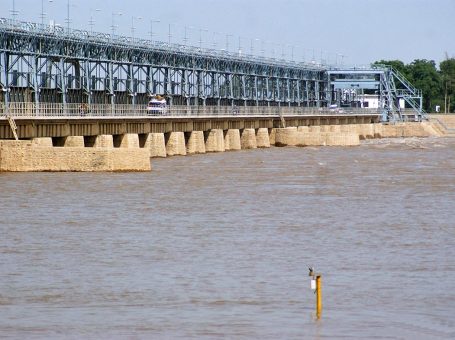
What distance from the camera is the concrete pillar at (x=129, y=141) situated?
7375 cm

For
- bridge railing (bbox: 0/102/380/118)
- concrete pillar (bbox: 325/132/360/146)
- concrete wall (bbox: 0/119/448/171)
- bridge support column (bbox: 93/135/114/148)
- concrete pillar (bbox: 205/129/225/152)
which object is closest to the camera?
concrete wall (bbox: 0/119/448/171)

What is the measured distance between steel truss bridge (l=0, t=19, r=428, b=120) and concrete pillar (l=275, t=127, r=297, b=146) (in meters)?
3.58

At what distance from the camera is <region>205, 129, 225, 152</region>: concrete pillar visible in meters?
94.8

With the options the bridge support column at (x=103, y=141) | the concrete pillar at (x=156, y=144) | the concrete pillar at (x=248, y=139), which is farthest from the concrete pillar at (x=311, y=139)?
the bridge support column at (x=103, y=141)

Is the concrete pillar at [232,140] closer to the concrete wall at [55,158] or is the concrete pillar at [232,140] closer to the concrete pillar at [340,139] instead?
the concrete pillar at [340,139]

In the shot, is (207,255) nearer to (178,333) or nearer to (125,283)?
(125,283)

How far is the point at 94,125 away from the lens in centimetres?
6888

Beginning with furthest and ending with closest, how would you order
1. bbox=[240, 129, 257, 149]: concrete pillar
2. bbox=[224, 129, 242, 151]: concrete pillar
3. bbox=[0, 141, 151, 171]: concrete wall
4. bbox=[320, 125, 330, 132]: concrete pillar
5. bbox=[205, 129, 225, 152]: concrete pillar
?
bbox=[320, 125, 330, 132]: concrete pillar, bbox=[240, 129, 257, 149]: concrete pillar, bbox=[224, 129, 242, 151]: concrete pillar, bbox=[205, 129, 225, 152]: concrete pillar, bbox=[0, 141, 151, 171]: concrete wall

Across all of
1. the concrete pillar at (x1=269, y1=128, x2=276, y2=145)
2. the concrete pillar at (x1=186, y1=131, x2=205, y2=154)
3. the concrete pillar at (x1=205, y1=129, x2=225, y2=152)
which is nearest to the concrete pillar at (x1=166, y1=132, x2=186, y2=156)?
the concrete pillar at (x1=186, y1=131, x2=205, y2=154)

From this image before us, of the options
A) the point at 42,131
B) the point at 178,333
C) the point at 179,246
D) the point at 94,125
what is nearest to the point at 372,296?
the point at 178,333

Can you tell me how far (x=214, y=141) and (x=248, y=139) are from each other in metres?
10.7

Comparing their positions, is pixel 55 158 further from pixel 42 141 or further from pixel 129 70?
pixel 129 70

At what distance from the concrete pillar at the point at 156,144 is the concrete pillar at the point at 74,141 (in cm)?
1359

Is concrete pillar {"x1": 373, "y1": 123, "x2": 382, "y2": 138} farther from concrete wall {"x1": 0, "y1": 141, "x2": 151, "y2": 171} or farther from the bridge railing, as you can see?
concrete wall {"x1": 0, "y1": 141, "x2": 151, "y2": 171}
